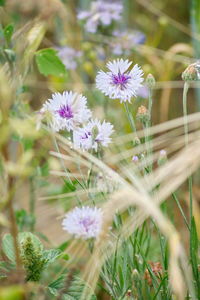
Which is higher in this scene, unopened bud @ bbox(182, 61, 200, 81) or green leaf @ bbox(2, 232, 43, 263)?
unopened bud @ bbox(182, 61, 200, 81)

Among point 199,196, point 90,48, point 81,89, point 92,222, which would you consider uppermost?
point 90,48

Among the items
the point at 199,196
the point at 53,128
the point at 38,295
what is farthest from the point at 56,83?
the point at 38,295

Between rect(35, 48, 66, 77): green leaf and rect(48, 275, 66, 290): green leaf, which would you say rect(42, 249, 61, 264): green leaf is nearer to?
rect(48, 275, 66, 290): green leaf

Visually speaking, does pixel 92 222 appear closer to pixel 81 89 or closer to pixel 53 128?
pixel 53 128

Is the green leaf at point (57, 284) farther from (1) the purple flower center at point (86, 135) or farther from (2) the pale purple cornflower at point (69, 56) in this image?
(2) the pale purple cornflower at point (69, 56)

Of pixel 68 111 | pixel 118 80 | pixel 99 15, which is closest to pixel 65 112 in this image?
pixel 68 111

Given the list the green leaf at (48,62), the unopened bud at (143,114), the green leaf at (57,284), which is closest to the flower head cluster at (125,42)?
the green leaf at (48,62)

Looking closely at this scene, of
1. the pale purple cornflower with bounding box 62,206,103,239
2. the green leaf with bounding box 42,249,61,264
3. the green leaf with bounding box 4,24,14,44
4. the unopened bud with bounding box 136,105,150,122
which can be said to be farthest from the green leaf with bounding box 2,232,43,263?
the green leaf with bounding box 4,24,14,44
